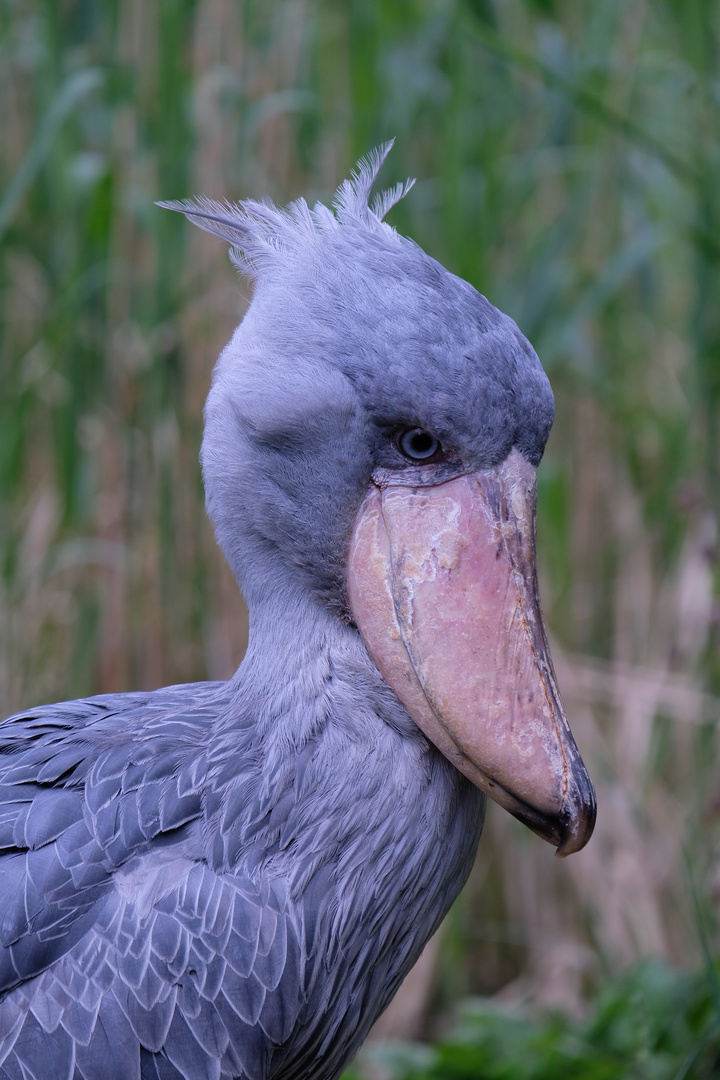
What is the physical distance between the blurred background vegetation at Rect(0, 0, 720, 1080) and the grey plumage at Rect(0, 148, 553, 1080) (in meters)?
1.10

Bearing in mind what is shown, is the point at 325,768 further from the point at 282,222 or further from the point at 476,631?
the point at 282,222

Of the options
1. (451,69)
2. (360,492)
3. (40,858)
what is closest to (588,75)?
(451,69)

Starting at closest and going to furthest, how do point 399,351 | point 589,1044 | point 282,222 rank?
1. point 399,351
2. point 282,222
3. point 589,1044

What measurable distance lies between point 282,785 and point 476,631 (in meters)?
0.27

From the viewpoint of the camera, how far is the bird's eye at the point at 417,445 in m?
1.22

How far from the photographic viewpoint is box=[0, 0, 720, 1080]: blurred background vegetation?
7.91 feet

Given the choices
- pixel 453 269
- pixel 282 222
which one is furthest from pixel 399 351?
pixel 453 269

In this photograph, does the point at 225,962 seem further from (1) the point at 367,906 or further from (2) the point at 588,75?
(2) the point at 588,75

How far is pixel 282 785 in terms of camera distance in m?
1.25

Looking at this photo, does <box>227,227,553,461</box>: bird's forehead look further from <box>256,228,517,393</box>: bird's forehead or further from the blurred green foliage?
the blurred green foliage

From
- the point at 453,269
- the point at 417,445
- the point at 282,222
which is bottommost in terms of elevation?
the point at 417,445

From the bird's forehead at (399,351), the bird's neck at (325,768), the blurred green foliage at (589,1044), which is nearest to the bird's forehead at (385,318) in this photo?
the bird's forehead at (399,351)

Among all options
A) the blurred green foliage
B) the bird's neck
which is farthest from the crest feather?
the blurred green foliage

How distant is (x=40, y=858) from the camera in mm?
1241
